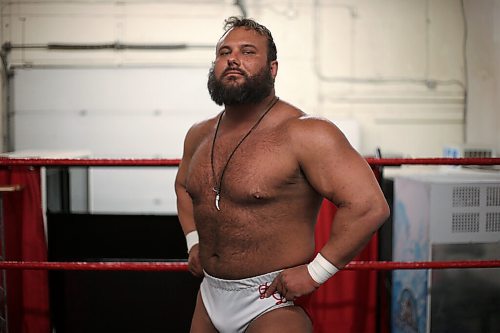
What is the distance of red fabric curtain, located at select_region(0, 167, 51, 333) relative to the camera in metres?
2.30

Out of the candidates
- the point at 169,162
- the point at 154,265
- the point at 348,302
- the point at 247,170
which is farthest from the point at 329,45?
the point at 247,170

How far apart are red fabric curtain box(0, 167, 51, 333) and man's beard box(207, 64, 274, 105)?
124 cm

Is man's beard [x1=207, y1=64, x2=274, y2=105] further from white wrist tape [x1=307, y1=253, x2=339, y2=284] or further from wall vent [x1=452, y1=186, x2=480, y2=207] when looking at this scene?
wall vent [x1=452, y1=186, x2=480, y2=207]

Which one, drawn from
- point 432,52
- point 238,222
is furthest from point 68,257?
point 432,52

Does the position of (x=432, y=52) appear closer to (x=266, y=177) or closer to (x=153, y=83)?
(x=153, y=83)

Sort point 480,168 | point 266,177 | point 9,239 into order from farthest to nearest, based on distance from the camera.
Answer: point 480,168 < point 9,239 < point 266,177

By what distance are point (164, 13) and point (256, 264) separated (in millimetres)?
3969

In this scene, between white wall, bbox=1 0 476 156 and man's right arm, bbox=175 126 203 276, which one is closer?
man's right arm, bbox=175 126 203 276

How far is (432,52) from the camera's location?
4.97 metres

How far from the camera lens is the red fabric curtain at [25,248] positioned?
230 centimetres

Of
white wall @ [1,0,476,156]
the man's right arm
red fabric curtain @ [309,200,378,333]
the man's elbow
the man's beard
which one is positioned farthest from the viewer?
white wall @ [1,0,476,156]

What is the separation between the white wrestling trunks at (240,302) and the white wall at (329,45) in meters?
3.65

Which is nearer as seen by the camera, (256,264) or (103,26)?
(256,264)

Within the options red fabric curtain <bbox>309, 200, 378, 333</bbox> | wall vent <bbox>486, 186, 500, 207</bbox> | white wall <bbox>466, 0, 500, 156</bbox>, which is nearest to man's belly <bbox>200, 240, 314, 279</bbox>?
red fabric curtain <bbox>309, 200, 378, 333</bbox>
